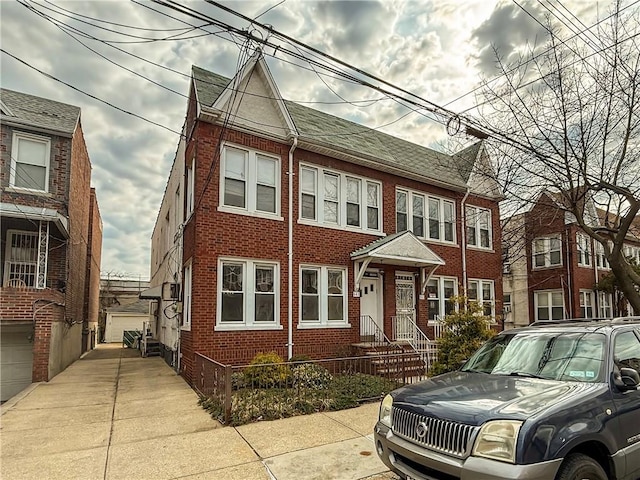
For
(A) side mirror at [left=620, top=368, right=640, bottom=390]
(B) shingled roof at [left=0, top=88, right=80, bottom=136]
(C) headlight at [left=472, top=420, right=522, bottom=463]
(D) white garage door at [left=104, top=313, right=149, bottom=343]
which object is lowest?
(D) white garage door at [left=104, top=313, right=149, bottom=343]

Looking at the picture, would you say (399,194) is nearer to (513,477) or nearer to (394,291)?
(394,291)

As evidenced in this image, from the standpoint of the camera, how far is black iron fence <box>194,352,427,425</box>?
279 inches

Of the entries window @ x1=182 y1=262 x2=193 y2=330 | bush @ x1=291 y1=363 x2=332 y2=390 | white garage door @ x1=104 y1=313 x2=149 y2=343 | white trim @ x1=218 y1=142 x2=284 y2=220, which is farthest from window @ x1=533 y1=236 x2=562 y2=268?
white garage door @ x1=104 y1=313 x2=149 y2=343

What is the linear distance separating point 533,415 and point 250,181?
920 centimetres

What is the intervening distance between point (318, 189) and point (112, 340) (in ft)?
90.6

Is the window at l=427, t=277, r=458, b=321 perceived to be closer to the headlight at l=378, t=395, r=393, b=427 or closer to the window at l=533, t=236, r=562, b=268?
the headlight at l=378, t=395, r=393, b=427

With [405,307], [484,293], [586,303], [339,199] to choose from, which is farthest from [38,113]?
[586,303]

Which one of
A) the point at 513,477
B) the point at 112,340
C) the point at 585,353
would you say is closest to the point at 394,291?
the point at 585,353

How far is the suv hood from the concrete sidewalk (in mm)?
1408

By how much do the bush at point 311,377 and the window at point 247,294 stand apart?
228cm

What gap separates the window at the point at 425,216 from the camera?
14.4m

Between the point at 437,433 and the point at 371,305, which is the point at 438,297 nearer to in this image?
the point at 371,305

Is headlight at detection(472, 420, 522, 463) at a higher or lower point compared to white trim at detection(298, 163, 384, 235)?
lower

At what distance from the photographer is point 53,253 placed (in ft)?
44.8
